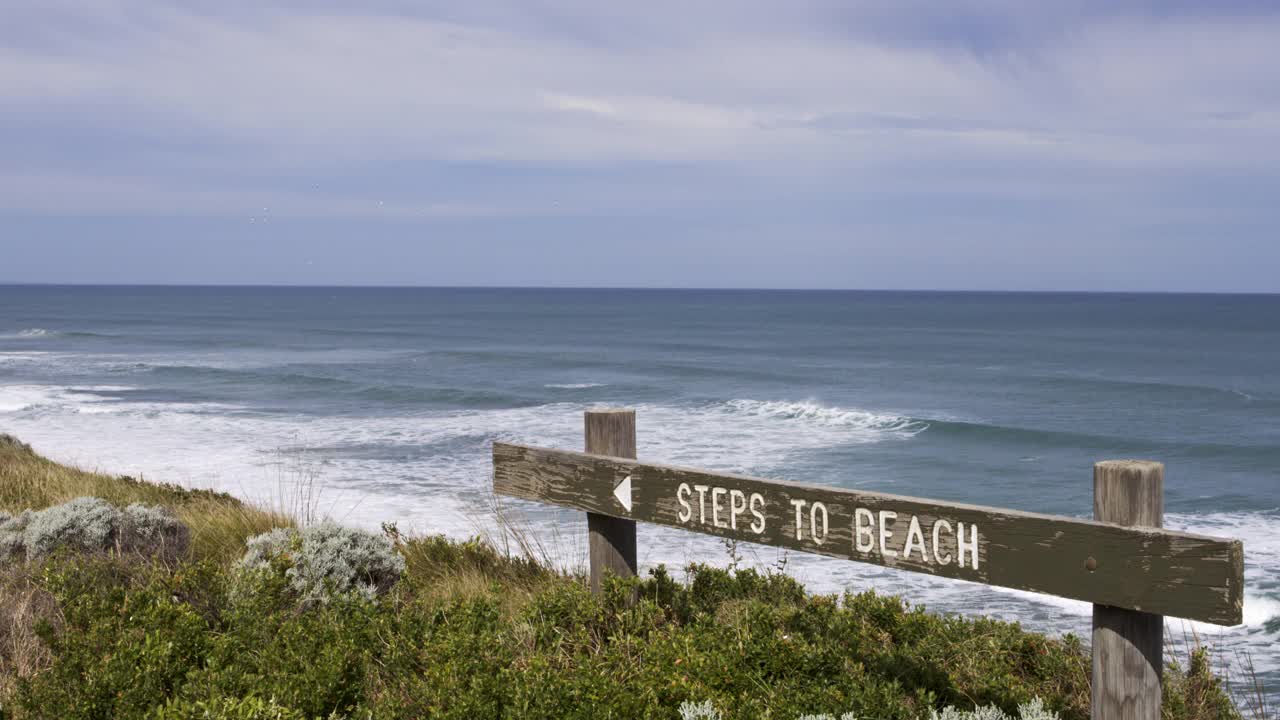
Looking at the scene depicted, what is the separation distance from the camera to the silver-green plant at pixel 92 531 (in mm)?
6297

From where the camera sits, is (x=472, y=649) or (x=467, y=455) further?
(x=467, y=455)

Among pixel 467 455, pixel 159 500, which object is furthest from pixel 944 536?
pixel 467 455

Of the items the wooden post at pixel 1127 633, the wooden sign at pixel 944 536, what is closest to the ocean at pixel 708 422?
the wooden post at pixel 1127 633

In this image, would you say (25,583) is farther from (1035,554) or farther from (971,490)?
(971,490)

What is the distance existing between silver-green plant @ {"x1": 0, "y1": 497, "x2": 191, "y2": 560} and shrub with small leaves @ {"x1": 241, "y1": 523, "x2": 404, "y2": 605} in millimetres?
977

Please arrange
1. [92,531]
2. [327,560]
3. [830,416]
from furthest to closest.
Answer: [830,416] < [92,531] < [327,560]

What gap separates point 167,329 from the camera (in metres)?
74.2

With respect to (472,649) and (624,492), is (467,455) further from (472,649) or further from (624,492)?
(472,649)

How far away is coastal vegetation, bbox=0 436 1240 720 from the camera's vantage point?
Answer: 145 inches

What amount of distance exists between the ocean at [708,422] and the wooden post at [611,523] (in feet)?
5.69

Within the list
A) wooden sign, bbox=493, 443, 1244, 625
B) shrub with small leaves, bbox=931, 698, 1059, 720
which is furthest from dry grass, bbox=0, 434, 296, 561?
shrub with small leaves, bbox=931, 698, 1059, 720

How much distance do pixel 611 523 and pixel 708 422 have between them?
22.4 meters

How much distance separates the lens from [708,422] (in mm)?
27125

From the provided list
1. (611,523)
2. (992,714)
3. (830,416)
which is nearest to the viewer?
(992,714)
